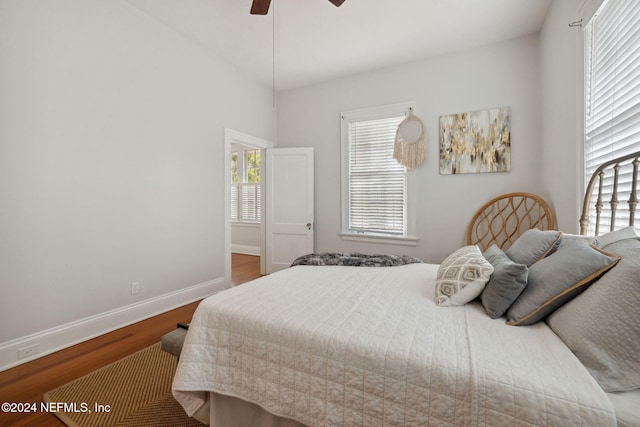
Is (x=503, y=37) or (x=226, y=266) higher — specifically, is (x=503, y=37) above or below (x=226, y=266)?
above

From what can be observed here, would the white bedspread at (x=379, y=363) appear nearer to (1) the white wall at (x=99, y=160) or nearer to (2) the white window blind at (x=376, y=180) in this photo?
(1) the white wall at (x=99, y=160)

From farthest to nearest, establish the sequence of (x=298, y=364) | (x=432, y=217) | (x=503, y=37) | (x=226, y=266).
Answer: (x=226, y=266) → (x=432, y=217) → (x=503, y=37) → (x=298, y=364)

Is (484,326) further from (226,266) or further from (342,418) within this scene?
(226,266)

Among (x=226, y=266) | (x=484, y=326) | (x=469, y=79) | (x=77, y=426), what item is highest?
(x=469, y=79)

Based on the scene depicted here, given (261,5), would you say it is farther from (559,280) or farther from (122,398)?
(122,398)

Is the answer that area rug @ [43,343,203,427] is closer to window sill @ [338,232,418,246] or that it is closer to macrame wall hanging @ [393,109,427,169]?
window sill @ [338,232,418,246]

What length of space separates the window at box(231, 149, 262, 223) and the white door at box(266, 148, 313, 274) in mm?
1974

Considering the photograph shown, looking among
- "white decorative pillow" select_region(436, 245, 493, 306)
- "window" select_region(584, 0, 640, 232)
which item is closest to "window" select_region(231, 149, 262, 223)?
"white decorative pillow" select_region(436, 245, 493, 306)

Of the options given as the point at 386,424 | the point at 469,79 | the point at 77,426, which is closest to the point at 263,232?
the point at 77,426

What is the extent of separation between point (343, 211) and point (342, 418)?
3186 mm

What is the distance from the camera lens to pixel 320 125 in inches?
166

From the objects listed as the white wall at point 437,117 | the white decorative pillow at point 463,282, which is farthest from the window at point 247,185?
the white decorative pillow at point 463,282

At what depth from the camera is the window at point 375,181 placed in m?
3.71

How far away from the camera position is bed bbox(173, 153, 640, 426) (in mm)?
798
